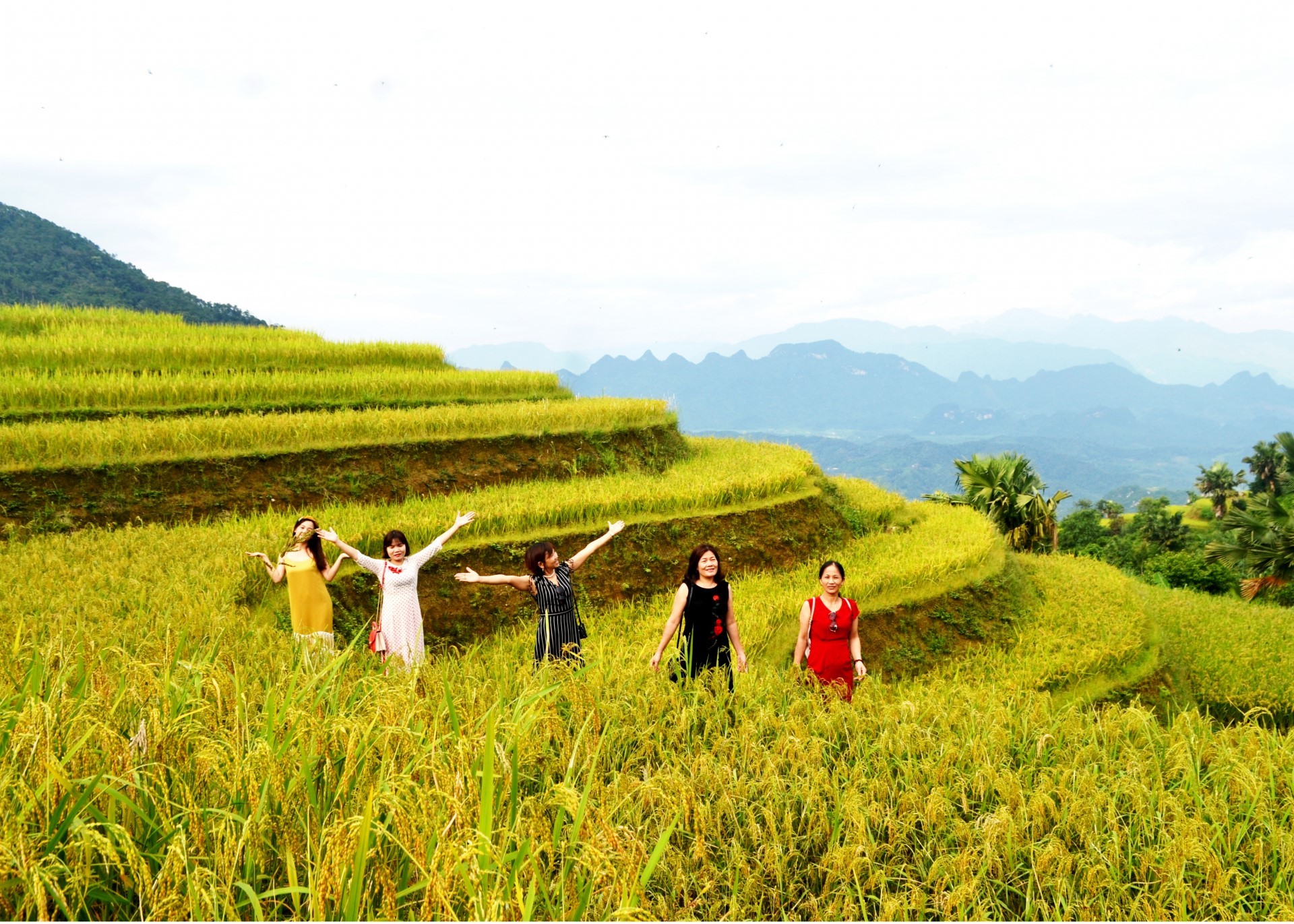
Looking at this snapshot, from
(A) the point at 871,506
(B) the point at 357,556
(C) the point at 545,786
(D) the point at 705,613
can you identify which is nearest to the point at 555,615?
(D) the point at 705,613

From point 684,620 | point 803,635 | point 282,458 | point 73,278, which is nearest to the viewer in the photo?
point 684,620

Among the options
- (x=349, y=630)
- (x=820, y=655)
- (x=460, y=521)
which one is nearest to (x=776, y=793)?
(x=820, y=655)

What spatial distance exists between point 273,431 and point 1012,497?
755 inches

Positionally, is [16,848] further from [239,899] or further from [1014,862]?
[1014,862]

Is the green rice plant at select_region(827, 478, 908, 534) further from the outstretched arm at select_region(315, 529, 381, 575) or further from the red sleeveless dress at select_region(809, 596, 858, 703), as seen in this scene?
the outstretched arm at select_region(315, 529, 381, 575)

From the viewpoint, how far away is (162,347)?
13.3 metres

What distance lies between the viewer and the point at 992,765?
10.7 ft

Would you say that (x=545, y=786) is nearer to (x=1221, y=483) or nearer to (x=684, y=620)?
(x=684, y=620)

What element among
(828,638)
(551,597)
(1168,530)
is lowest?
(1168,530)

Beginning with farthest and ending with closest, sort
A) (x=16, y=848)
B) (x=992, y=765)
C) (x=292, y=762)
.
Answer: (x=992, y=765) → (x=292, y=762) → (x=16, y=848)

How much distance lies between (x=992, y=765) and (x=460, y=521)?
4.29 meters

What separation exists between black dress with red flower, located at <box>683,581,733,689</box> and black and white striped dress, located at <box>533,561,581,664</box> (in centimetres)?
80

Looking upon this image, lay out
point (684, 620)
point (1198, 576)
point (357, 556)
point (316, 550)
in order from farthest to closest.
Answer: point (1198, 576)
point (316, 550)
point (357, 556)
point (684, 620)

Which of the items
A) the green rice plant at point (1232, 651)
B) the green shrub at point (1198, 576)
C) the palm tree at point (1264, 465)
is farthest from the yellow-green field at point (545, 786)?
the palm tree at point (1264, 465)
